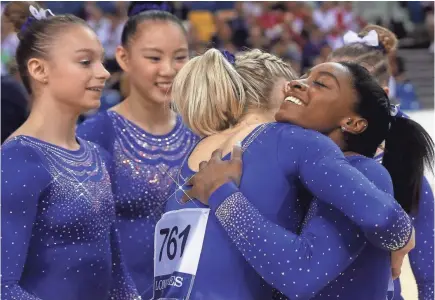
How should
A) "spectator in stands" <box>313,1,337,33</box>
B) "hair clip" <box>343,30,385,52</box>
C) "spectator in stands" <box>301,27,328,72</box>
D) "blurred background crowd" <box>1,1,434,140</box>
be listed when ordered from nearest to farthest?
"hair clip" <box>343,30,385,52</box>
"blurred background crowd" <box>1,1,434,140</box>
"spectator in stands" <box>301,27,328,72</box>
"spectator in stands" <box>313,1,337,33</box>

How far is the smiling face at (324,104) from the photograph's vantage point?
1755 millimetres

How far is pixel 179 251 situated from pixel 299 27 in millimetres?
10108

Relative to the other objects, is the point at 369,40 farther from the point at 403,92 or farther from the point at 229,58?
the point at 403,92

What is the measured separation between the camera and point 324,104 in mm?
1755

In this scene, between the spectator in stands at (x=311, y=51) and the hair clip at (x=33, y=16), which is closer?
the hair clip at (x=33, y=16)

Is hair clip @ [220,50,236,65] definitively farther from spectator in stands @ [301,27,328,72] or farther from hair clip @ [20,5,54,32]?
spectator in stands @ [301,27,328,72]

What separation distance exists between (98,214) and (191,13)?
9.39m

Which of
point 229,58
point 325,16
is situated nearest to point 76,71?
point 229,58

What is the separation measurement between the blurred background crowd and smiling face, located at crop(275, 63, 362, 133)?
6867 mm

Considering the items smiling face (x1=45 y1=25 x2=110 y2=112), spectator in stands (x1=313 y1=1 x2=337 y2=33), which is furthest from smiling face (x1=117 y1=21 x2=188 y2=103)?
spectator in stands (x1=313 y1=1 x2=337 y2=33)

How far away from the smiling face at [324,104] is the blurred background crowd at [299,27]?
687cm

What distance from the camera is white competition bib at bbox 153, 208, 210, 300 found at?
1.77 metres

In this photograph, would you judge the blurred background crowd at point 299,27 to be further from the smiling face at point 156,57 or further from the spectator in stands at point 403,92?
the smiling face at point 156,57

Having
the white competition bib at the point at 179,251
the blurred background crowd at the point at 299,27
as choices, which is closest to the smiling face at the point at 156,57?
the white competition bib at the point at 179,251
